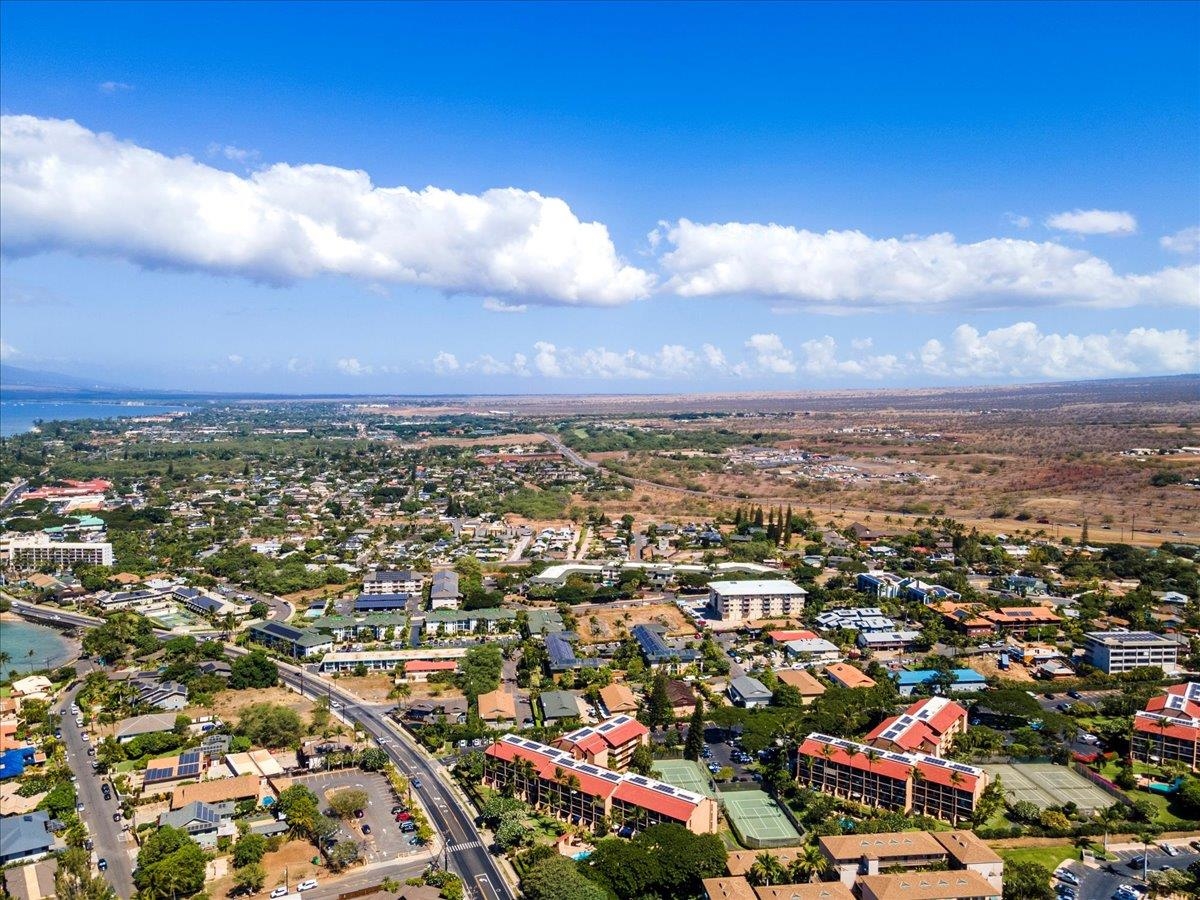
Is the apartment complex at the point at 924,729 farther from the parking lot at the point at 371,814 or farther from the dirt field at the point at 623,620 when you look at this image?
the parking lot at the point at 371,814

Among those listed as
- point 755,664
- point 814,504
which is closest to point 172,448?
point 814,504

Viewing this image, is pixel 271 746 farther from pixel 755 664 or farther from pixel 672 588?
pixel 672 588

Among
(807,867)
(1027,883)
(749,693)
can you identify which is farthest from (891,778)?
(749,693)

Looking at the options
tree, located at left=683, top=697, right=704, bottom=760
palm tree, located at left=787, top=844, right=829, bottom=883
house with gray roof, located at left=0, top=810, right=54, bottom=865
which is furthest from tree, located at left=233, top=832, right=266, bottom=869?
palm tree, located at left=787, top=844, right=829, bottom=883

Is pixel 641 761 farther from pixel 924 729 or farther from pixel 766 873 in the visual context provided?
pixel 924 729

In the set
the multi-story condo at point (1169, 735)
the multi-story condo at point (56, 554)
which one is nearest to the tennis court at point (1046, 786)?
the multi-story condo at point (1169, 735)
